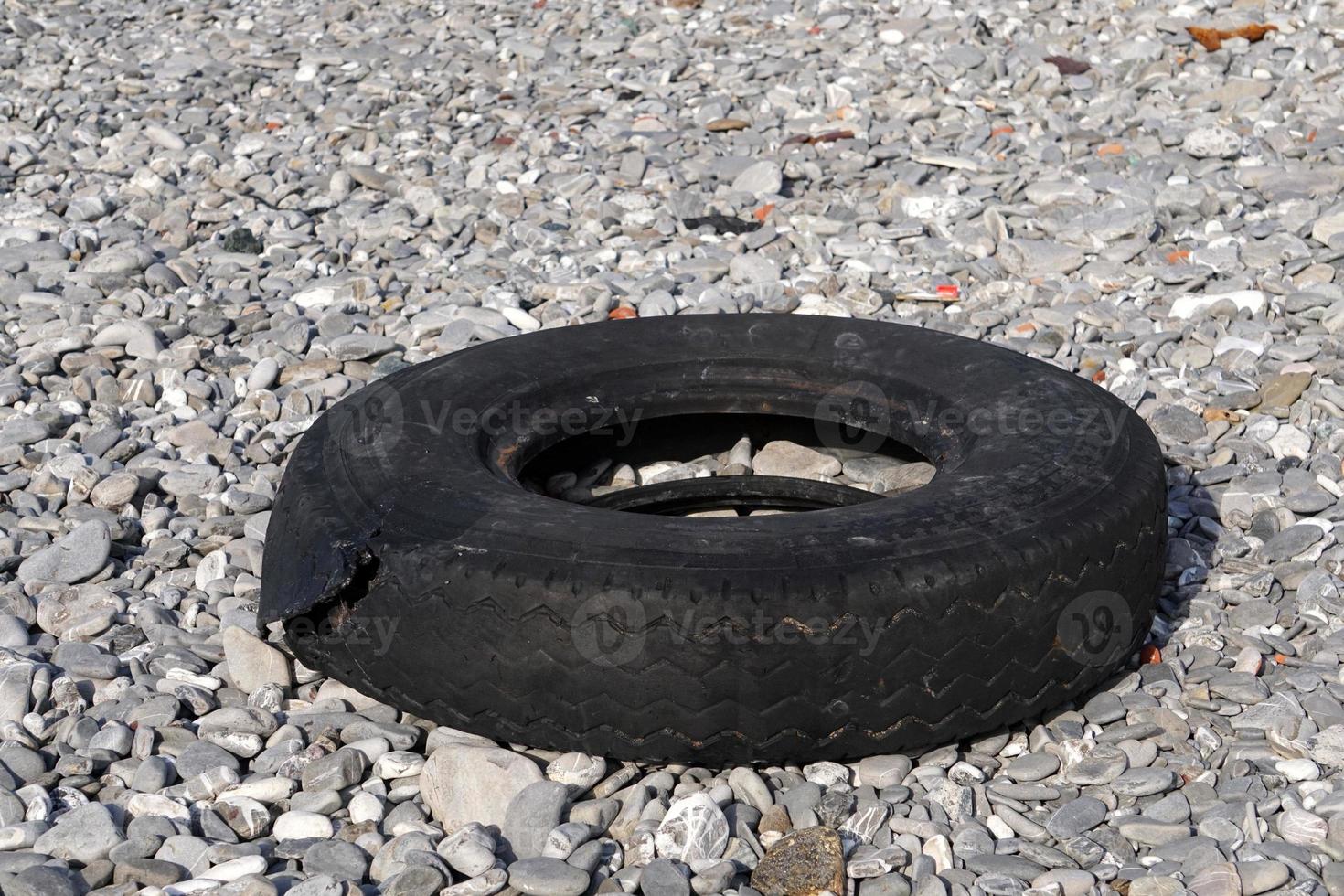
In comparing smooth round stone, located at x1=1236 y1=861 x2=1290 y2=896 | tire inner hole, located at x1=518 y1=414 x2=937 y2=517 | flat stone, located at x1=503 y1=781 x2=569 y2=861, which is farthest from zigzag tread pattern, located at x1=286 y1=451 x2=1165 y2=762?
tire inner hole, located at x1=518 y1=414 x2=937 y2=517

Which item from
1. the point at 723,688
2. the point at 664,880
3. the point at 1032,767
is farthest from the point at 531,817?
the point at 1032,767

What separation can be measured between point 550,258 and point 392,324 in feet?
2.54

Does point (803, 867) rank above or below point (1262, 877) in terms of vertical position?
above

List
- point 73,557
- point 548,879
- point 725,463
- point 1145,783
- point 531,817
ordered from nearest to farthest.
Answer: point 548,879
point 531,817
point 1145,783
point 73,557
point 725,463

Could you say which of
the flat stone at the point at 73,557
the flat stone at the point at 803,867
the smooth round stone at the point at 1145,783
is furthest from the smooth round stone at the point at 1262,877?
the flat stone at the point at 73,557

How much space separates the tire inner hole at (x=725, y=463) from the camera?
3541 millimetres

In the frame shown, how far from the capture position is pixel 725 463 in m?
3.86

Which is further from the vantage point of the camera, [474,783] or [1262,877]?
[474,783]

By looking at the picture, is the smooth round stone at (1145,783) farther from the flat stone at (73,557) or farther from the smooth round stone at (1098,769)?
the flat stone at (73,557)

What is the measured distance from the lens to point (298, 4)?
912 centimetres

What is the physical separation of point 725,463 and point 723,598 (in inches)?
57.3

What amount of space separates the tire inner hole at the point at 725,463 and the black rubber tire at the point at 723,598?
2.01 ft

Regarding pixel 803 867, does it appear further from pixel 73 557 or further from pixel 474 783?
pixel 73 557

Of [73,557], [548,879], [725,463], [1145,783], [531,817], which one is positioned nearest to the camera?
[548,879]
